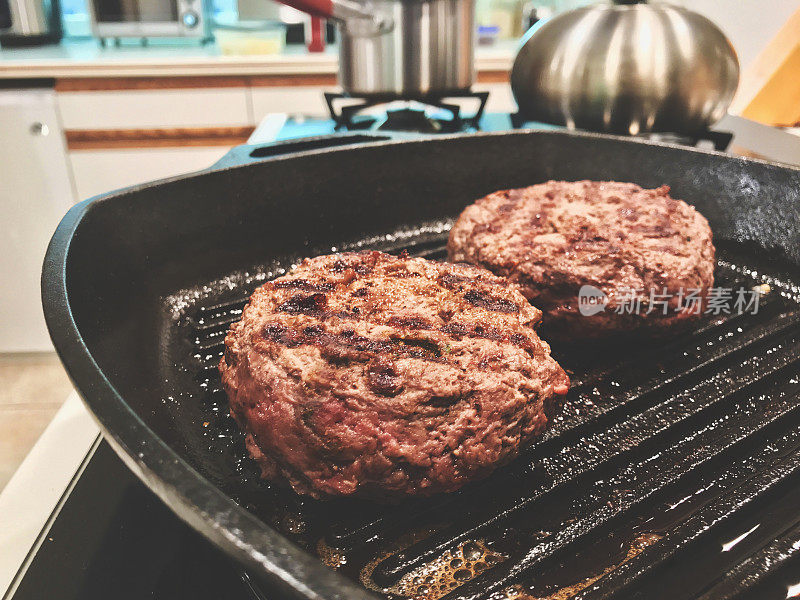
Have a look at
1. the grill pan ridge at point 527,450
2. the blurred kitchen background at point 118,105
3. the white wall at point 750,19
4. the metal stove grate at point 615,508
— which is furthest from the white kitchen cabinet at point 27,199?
the white wall at point 750,19

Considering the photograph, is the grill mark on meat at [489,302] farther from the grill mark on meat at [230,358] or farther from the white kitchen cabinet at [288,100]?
the white kitchen cabinet at [288,100]

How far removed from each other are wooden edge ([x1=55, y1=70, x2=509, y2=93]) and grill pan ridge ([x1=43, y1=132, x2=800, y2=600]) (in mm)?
2086

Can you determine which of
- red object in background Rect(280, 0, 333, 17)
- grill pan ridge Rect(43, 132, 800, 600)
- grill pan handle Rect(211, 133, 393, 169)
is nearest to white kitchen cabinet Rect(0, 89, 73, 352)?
red object in background Rect(280, 0, 333, 17)

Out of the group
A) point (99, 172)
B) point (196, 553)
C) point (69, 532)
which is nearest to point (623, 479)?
point (196, 553)

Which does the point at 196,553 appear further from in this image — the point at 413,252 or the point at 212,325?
the point at 413,252

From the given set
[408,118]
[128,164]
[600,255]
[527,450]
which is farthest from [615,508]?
[128,164]

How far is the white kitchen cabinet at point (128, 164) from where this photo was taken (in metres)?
3.48

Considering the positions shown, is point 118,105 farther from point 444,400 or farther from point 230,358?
point 444,400

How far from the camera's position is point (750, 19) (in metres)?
3.34

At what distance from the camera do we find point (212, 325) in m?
1.28

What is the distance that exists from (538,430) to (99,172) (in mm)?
3317

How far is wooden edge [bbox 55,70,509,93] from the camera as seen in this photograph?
3.35m

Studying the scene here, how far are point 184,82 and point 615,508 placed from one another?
3263 millimetres

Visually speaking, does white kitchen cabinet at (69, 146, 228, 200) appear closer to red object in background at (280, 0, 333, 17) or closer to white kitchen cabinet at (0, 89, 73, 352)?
white kitchen cabinet at (0, 89, 73, 352)
